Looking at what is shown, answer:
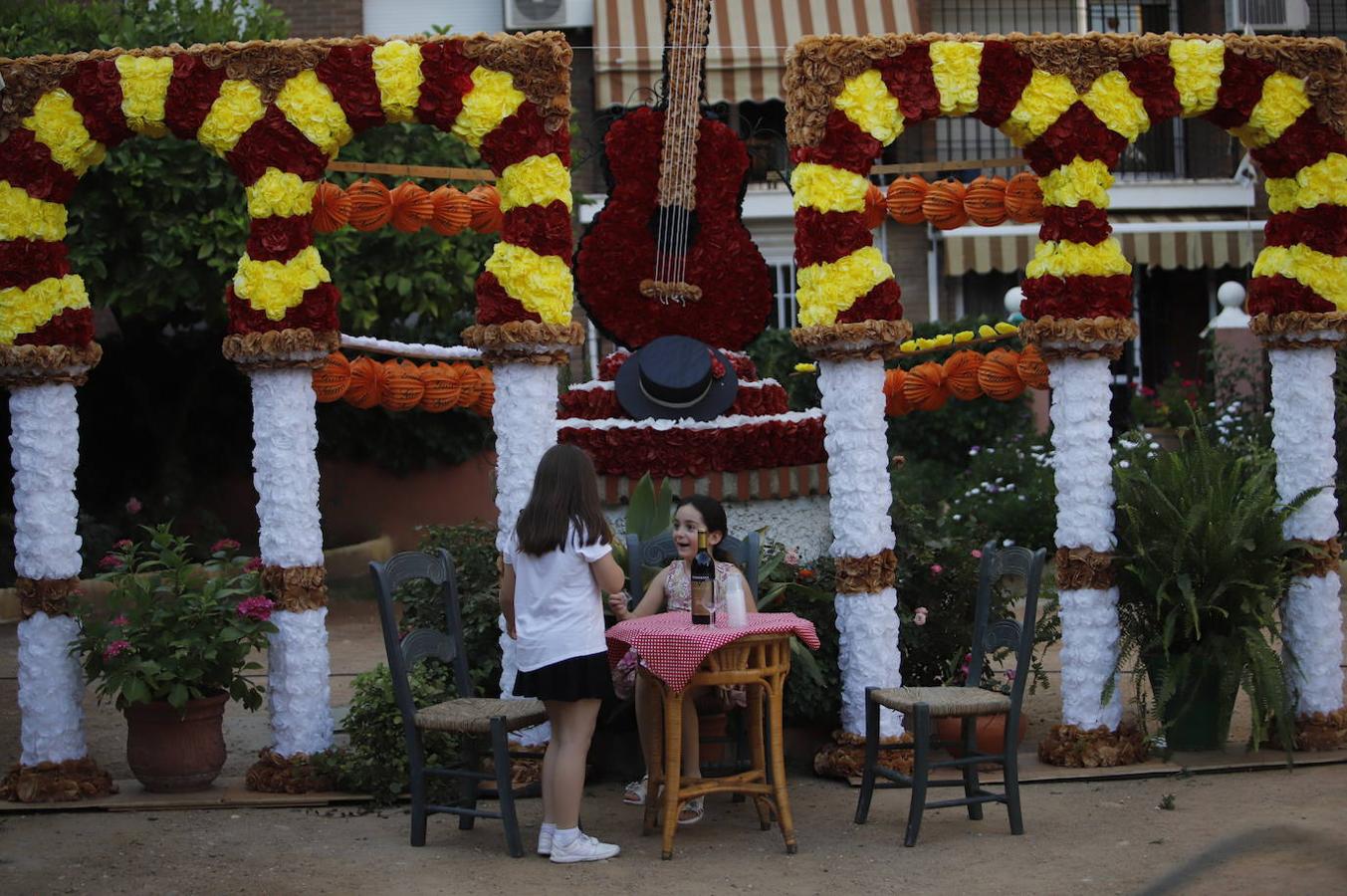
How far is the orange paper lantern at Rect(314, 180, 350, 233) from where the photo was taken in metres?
8.05

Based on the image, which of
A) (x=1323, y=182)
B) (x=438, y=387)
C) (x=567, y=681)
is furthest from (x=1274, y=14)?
(x=567, y=681)

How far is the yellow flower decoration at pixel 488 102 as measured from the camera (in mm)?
7344

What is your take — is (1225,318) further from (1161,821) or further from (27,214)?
(27,214)

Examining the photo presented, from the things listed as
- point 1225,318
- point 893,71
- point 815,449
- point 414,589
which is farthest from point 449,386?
point 1225,318

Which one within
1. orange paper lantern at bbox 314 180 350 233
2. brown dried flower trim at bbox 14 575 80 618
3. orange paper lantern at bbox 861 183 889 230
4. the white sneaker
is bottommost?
the white sneaker

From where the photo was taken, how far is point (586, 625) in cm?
616

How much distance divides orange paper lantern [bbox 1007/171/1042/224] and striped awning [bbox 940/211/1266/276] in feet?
36.5

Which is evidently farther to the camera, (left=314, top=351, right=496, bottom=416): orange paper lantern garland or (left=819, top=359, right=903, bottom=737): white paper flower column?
(left=314, top=351, right=496, bottom=416): orange paper lantern garland

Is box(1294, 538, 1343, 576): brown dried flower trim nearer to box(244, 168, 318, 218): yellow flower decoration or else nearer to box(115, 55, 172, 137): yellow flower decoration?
box(244, 168, 318, 218): yellow flower decoration

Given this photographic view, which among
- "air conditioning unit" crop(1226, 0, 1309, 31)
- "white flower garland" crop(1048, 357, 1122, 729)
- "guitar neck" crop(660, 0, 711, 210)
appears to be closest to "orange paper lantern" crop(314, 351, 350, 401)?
"guitar neck" crop(660, 0, 711, 210)

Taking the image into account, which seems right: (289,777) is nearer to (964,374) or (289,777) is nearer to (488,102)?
(488,102)

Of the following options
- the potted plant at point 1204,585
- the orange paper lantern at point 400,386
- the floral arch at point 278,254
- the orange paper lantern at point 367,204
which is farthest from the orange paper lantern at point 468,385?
the potted plant at point 1204,585

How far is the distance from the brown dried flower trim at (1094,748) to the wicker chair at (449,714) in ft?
8.08

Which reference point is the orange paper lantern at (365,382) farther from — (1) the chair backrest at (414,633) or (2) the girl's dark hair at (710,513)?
(2) the girl's dark hair at (710,513)
